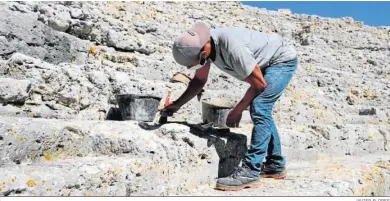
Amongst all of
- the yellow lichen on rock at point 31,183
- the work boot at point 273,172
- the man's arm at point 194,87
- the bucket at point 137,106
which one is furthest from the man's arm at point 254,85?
the yellow lichen on rock at point 31,183

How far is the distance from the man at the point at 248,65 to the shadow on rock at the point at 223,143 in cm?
27

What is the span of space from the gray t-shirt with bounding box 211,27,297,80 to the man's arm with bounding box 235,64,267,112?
5 cm

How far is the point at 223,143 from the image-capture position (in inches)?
128

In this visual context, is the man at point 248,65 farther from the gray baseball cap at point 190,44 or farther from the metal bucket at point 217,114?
the metal bucket at point 217,114

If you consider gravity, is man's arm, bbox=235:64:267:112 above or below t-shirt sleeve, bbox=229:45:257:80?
below

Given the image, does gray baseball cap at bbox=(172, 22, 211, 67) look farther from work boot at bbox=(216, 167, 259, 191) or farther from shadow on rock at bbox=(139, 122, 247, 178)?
work boot at bbox=(216, 167, 259, 191)

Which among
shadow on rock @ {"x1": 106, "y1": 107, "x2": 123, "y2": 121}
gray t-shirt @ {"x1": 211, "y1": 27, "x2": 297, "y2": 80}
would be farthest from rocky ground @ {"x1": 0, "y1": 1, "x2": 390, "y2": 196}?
gray t-shirt @ {"x1": 211, "y1": 27, "x2": 297, "y2": 80}

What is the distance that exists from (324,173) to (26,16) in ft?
10.2

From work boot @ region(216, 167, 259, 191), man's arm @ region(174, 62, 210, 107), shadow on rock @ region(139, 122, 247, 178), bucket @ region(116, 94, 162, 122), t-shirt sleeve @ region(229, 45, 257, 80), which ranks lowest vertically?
work boot @ region(216, 167, 259, 191)

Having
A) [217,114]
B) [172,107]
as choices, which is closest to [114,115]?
[172,107]

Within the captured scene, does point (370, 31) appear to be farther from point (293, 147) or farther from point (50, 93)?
point (50, 93)

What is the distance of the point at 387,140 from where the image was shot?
269 inches

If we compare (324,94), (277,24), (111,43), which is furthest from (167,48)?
(277,24)

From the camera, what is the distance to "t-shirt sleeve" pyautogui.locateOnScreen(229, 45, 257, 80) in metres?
2.75
